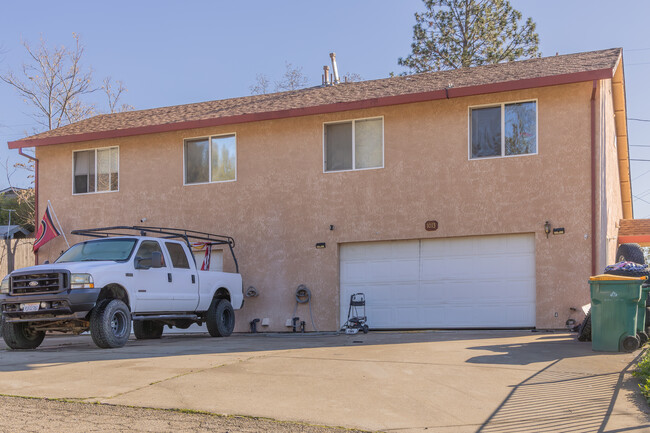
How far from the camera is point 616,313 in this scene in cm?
979

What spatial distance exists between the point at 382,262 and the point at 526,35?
2148 cm

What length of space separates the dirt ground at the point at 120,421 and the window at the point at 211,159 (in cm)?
1093

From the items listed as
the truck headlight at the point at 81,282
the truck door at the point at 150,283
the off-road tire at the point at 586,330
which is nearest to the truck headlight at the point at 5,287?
the truck headlight at the point at 81,282

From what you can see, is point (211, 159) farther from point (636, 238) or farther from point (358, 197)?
point (636, 238)

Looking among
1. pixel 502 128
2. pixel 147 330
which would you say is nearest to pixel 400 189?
pixel 502 128

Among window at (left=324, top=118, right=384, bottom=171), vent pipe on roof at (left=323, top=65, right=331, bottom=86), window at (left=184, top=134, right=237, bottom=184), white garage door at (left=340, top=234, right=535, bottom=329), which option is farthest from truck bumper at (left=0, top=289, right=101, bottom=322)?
vent pipe on roof at (left=323, top=65, right=331, bottom=86)

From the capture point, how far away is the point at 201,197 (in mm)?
17406

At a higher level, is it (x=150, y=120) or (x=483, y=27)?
(x=483, y=27)

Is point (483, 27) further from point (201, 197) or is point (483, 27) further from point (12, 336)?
point (12, 336)

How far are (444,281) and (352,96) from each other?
4.69 metres

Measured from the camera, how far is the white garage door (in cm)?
1446

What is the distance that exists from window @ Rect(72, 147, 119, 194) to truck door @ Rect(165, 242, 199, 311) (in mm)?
5803

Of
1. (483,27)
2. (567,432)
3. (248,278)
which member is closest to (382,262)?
(248,278)

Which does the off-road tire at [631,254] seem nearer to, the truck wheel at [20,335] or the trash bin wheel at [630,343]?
the trash bin wheel at [630,343]
